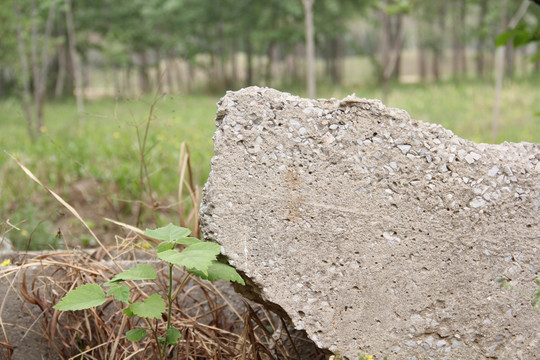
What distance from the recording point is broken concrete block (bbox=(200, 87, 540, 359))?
73.4 inches

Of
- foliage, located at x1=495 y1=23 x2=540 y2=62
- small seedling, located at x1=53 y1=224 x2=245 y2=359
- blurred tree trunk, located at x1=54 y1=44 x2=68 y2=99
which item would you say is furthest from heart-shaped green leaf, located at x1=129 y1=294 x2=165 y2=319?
blurred tree trunk, located at x1=54 y1=44 x2=68 y2=99

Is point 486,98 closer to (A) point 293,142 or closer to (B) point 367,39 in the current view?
(A) point 293,142

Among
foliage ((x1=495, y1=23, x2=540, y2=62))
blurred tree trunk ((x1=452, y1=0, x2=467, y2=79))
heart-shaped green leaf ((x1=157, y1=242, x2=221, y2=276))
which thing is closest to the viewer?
heart-shaped green leaf ((x1=157, y1=242, x2=221, y2=276))

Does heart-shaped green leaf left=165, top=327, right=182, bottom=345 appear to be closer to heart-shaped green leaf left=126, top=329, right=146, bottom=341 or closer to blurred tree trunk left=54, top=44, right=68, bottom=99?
heart-shaped green leaf left=126, top=329, right=146, bottom=341

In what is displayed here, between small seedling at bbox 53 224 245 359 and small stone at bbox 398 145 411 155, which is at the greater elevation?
small stone at bbox 398 145 411 155

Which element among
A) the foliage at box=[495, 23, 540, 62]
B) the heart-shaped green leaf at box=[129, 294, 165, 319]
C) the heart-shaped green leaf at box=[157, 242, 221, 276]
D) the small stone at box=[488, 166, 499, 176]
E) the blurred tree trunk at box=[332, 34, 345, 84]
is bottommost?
the blurred tree trunk at box=[332, 34, 345, 84]

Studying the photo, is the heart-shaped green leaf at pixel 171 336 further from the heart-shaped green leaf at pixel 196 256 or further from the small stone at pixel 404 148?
the small stone at pixel 404 148

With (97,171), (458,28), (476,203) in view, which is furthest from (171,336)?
(458,28)

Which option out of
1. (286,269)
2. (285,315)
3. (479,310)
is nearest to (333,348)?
(285,315)

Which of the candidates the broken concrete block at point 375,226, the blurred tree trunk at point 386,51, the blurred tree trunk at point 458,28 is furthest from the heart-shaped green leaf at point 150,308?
the blurred tree trunk at point 458,28

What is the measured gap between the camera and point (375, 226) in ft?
6.29

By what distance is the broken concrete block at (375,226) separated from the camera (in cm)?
186

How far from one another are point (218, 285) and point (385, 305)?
88cm

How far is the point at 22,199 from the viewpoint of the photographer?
17.9 ft
